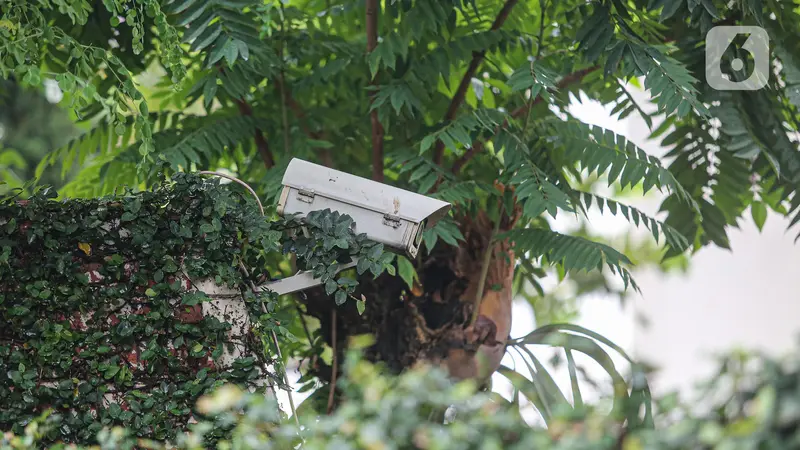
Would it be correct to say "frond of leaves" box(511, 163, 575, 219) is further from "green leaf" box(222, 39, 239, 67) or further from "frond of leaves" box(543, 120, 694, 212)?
"green leaf" box(222, 39, 239, 67)

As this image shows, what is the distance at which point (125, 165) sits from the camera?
3867mm

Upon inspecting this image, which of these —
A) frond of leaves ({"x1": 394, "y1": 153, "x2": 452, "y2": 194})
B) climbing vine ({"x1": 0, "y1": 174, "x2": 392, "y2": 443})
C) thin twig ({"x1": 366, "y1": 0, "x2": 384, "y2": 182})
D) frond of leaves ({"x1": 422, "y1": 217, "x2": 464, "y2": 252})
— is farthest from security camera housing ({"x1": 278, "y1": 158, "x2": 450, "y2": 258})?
thin twig ({"x1": 366, "y1": 0, "x2": 384, "y2": 182})

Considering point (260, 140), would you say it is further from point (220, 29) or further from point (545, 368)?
point (545, 368)

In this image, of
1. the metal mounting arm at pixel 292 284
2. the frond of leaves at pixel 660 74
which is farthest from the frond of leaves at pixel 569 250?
the metal mounting arm at pixel 292 284

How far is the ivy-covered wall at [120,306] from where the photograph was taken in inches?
91.7

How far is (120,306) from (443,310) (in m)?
1.70

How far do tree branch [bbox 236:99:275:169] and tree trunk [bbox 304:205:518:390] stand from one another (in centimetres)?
68

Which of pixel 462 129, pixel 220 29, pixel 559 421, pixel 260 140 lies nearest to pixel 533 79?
pixel 462 129

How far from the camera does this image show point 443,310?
372cm

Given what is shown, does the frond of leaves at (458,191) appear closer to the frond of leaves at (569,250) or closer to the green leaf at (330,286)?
the frond of leaves at (569,250)

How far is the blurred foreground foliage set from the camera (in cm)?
111

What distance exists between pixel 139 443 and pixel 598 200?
210 centimetres

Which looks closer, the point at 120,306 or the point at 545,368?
the point at 120,306
